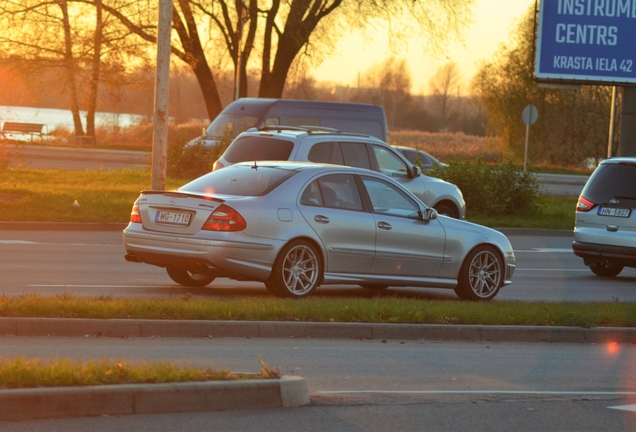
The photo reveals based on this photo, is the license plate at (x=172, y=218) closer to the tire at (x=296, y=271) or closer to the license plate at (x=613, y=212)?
the tire at (x=296, y=271)

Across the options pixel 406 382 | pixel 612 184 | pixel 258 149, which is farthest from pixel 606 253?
pixel 406 382

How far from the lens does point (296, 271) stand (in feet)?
36.9

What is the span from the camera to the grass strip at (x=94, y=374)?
240 inches

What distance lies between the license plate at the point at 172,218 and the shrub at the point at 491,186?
50.8ft

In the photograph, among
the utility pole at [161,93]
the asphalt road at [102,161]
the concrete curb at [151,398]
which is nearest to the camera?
the concrete curb at [151,398]

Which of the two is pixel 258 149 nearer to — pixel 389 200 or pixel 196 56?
pixel 389 200

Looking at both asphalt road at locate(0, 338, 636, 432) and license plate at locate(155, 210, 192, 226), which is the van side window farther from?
asphalt road at locate(0, 338, 636, 432)

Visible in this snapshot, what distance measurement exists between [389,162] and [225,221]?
770cm

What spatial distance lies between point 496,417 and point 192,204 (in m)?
5.18

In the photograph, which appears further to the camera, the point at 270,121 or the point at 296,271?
the point at 270,121

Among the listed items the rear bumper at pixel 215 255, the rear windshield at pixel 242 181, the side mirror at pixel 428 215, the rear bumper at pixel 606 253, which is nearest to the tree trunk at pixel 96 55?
the rear bumper at pixel 606 253

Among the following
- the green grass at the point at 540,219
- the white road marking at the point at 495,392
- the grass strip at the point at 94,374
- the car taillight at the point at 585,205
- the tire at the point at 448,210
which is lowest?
the green grass at the point at 540,219

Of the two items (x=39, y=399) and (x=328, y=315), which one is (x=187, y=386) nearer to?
(x=39, y=399)

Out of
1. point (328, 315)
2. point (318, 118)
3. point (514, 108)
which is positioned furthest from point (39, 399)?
point (514, 108)
